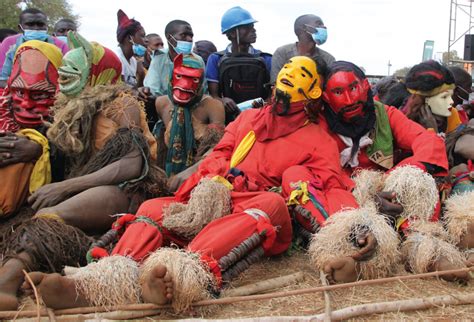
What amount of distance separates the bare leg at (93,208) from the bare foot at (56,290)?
1.02 metres

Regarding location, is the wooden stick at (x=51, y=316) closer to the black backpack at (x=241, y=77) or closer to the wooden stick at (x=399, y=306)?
the wooden stick at (x=399, y=306)

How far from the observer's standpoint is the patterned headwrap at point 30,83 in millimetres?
4371

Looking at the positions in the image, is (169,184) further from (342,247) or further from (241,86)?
(241,86)

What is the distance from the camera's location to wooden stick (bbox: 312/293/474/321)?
2.85m

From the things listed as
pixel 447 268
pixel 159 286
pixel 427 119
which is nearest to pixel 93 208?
pixel 159 286

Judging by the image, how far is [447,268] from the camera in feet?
10.6

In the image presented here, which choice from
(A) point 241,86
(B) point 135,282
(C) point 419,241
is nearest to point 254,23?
(A) point 241,86

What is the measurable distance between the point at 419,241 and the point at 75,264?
82.7 inches

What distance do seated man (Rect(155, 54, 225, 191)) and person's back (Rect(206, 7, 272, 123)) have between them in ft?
1.85

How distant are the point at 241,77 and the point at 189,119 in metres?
1.09

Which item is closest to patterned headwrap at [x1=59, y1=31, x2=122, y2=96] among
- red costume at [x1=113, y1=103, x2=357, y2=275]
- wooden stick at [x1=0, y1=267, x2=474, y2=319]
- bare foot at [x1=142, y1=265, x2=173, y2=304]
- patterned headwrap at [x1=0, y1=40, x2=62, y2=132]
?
patterned headwrap at [x1=0, y1=40, x2=62, y2=132]

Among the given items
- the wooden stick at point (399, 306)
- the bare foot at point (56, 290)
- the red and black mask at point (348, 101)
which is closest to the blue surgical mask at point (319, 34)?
the red and black mask at point (348, 101)

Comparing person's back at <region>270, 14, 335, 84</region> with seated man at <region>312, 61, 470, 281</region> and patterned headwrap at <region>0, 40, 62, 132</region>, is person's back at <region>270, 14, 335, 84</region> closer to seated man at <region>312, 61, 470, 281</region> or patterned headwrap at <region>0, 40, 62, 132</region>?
seated man at <region>312, 61, 470, 281</region>

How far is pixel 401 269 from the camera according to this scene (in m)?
3.49
